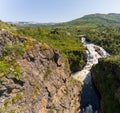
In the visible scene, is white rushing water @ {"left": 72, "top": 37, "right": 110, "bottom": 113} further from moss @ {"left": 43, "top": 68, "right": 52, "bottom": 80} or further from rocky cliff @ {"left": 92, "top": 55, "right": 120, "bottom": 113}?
moss @ {"left": 43, "top": 68, "right": 52, "bottom": 80}

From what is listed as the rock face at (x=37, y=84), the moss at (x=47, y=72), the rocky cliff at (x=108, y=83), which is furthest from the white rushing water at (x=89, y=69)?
the moss at (x=47, y=72)

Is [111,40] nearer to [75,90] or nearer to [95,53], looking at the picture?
[95,53]

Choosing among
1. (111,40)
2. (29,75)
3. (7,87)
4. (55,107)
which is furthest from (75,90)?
(111,40)

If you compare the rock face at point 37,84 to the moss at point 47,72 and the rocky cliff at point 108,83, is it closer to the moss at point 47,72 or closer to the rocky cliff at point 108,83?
the moss at point 47,72

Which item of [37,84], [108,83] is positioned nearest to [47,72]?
[37,84]

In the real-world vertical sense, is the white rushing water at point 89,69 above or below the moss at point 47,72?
below

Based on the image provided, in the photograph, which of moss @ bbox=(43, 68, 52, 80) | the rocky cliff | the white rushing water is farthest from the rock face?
the rocky cliff

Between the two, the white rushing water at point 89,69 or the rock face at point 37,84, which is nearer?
the rock face at point 37,84

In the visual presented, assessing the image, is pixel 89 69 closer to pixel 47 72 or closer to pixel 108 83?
pixel 108 83
